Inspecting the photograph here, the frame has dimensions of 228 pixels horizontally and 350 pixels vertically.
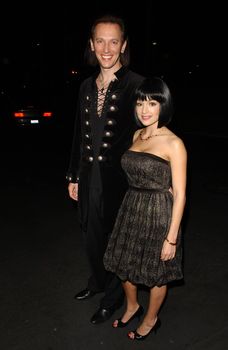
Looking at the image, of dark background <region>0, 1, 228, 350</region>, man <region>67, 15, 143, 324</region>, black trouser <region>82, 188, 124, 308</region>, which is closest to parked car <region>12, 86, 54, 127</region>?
dark background <region>0, 1, 228, 350</region>

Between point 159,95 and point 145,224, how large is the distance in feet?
3.01

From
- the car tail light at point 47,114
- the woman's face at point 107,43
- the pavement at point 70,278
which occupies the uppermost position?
the woman's face at point 107,43

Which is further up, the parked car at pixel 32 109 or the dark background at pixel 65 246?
the parked car at pixel 32 109

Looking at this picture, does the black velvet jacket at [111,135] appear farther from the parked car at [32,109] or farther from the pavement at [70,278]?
the parked car at [32,109]

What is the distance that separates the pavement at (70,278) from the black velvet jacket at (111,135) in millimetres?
984

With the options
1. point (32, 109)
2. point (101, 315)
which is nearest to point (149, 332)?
point (101, 315)

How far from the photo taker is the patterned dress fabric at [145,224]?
2652 mm

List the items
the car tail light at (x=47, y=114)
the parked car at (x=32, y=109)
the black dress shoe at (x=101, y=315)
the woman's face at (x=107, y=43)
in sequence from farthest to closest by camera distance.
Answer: the car tail light at (x=47, y=114), the parked car at (x=32, y=109), the black dress shoe at (x=101, y=315), the woman's face at (x=107, y=43)

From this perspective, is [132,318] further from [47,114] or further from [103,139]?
[47,114]

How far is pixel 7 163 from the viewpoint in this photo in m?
8.88

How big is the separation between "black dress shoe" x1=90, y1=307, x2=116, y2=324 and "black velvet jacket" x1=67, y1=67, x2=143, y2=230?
2.55ft

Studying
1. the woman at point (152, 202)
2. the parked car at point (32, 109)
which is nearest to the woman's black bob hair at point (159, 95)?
the woman at point (152, 202)

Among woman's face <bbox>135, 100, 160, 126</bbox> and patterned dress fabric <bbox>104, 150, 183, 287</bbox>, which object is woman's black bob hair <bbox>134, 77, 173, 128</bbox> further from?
patterned dress fabric <bbox>104, 150, 183, 287</bbox>

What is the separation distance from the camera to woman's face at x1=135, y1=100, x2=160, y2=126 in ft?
8.63
